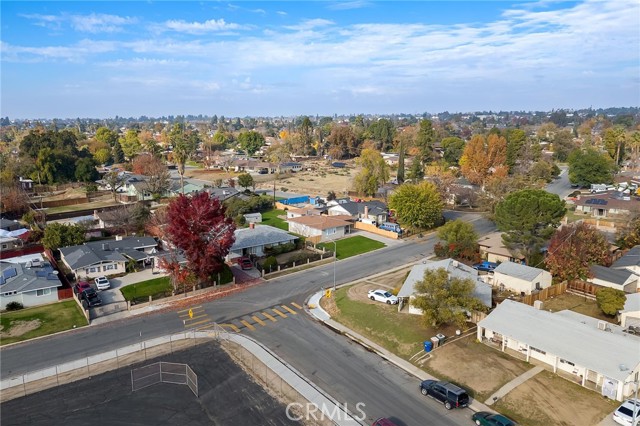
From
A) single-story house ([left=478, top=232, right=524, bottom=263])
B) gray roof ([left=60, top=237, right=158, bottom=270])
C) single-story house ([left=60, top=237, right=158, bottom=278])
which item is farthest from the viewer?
→ single-story house ([left=478, top=232, right=524, bottom=263])

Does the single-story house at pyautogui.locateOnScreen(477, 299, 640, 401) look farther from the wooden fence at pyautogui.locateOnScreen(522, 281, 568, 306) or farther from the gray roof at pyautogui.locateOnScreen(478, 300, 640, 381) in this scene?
the wooden fence at pyautogui.locateOnScreen(522, 281, 568, 306)

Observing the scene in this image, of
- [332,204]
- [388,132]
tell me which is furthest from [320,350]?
[388,132]

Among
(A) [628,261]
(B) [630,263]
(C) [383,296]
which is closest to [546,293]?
(B) [630,263]

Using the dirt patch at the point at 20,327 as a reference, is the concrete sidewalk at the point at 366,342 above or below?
below

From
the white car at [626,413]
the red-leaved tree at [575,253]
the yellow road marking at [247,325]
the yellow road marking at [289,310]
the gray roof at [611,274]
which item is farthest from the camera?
the red-leaved tree at [575,253]

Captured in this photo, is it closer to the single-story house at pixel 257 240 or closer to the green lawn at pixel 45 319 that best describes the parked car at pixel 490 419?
the green lawn at pixel 45 319

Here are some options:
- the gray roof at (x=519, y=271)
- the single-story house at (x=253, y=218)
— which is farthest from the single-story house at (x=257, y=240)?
the gray roof at (x=519, y=271)

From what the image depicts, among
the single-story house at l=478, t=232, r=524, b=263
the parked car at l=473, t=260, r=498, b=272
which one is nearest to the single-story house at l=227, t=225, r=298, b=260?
the parked car at l=473, t=260, r=498, b=272
